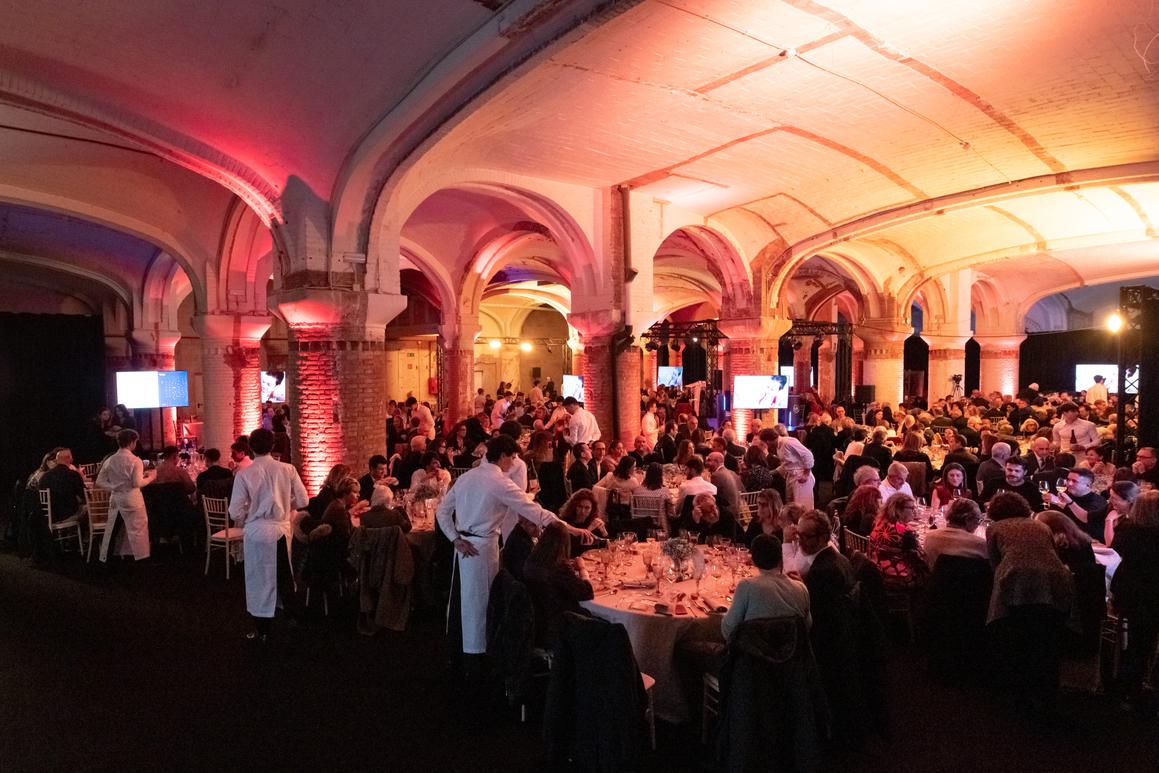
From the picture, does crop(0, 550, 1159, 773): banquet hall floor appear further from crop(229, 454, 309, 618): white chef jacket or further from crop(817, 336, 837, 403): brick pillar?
crop(817, 336, 837, 403): brick pillar

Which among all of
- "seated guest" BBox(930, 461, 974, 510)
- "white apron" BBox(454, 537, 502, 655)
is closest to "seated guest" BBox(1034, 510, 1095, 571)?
"seated guest" BBox(930, 461, 974, 510)

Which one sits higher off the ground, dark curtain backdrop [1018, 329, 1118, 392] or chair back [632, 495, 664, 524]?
dark curtain backdrop [1018, 329, 1118, 392]

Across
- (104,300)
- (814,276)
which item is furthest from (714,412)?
(104,300)

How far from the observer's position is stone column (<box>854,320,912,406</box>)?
1541 centimetres

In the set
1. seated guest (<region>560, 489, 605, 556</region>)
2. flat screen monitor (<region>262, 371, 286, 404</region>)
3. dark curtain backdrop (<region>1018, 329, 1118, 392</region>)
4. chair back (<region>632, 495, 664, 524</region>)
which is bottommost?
chair back (<region>632, 495, 664, 524</region>)

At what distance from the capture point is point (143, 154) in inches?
339

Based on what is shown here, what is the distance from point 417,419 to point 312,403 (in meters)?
3.53

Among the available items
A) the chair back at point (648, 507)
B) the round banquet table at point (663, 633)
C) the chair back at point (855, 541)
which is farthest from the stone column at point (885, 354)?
the round banquet table at point (663, 633)

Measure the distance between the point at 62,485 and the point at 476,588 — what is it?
538 centimetres

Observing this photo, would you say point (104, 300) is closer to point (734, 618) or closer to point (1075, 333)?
point (734, 618)

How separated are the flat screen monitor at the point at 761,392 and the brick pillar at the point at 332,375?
6.71 m

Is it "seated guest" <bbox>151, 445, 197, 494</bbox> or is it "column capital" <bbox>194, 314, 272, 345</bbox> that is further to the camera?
"column capital" <bbox>194, 314, 272, 345</bbox>

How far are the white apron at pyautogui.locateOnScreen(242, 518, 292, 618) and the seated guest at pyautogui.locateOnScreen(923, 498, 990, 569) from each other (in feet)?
14.1

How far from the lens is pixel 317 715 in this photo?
4109mm
